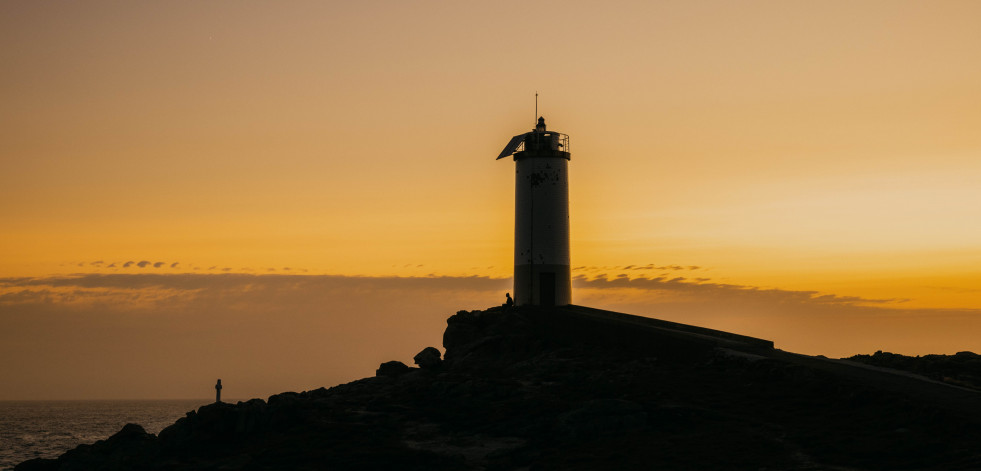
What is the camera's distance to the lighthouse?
5025cm

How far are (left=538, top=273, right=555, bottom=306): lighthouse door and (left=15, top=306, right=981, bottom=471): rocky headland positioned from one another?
5.69m

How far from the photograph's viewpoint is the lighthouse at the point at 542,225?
5025 cm

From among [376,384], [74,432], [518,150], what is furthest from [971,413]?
[74,432]

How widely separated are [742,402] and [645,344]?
896 cm

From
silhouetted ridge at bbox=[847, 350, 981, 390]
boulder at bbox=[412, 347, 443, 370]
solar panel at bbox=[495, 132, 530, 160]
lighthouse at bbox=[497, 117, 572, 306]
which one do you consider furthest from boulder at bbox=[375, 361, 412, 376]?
silhouetted ridge at bbox=[847, 350, 981, 390]

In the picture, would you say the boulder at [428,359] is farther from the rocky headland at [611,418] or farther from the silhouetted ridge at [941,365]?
the silhouetted ridge at [941,365]

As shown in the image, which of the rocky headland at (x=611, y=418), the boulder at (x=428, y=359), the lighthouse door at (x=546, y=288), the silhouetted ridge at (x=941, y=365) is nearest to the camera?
the rocky headland at (x=611, y=418)

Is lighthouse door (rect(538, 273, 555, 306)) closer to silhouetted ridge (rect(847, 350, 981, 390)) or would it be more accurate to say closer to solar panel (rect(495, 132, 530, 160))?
solar panel (rect(495, 132, 530, 160))

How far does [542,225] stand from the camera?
50250 mm

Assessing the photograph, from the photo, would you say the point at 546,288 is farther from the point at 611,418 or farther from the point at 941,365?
the point at 611,418

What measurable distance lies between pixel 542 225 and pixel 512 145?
18.1 feet

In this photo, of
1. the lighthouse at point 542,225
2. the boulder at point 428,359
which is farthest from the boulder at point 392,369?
the lighthouse at point 542,225

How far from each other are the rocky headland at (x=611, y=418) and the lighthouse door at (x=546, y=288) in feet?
18.7

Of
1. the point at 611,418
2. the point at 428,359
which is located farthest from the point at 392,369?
the point at 611,418
